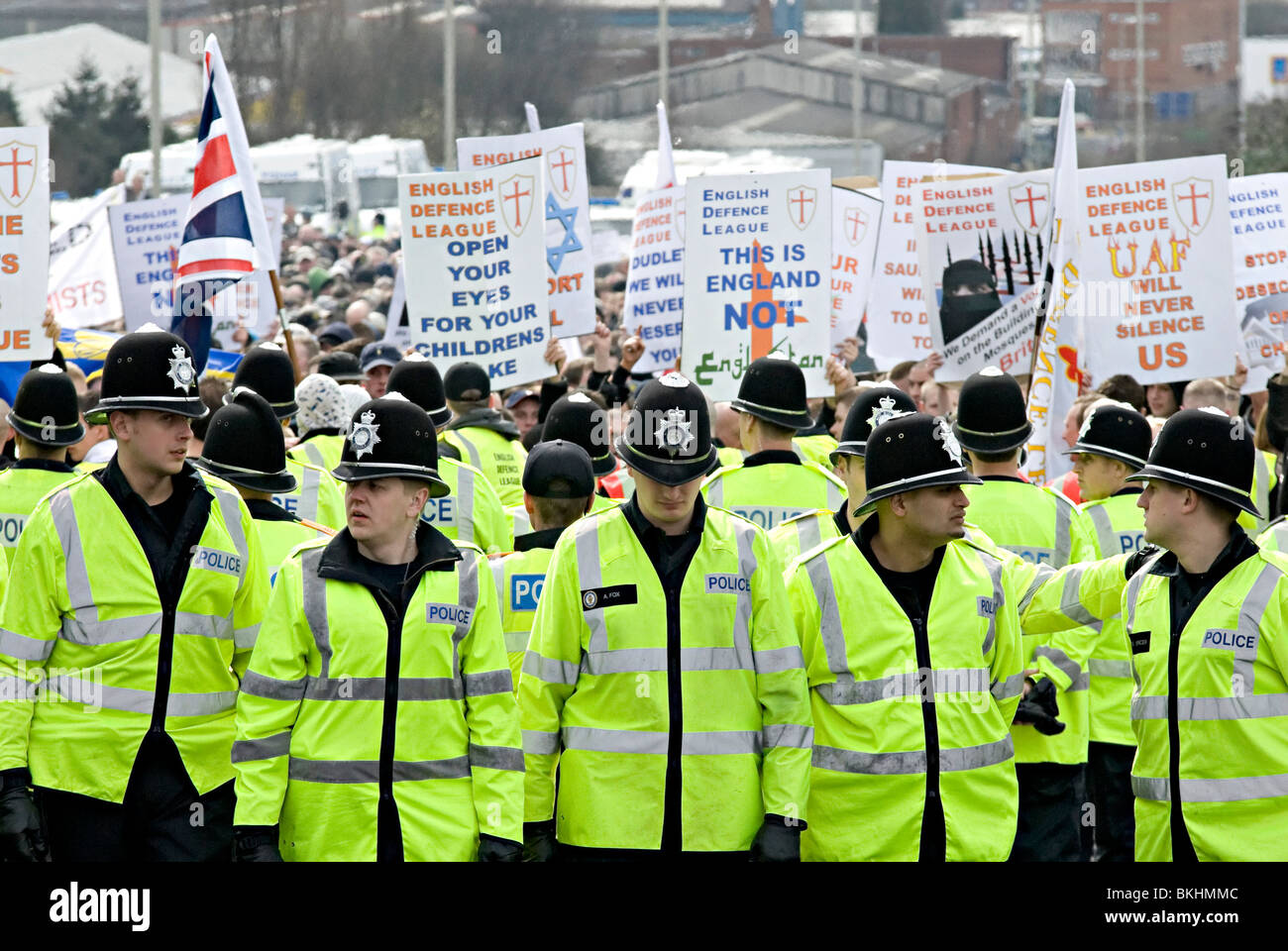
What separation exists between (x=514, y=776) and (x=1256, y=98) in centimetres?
6686

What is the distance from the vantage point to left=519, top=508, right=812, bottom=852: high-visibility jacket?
17.6 feet

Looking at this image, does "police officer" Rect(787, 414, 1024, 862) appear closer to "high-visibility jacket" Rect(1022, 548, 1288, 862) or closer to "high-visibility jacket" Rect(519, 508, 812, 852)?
"high-visibility jacket" Rect(519, 508, 812, 852)

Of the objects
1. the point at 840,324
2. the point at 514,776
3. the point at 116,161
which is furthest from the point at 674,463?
the point at 116,161

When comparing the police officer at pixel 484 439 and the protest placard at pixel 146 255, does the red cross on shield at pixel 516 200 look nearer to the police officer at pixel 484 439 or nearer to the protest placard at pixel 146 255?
the police officer at pixel 484 439

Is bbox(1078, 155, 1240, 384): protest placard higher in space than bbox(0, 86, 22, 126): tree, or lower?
lower

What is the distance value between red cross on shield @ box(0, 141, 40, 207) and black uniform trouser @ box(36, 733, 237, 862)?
5.97m

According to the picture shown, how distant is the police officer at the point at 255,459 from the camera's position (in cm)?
646

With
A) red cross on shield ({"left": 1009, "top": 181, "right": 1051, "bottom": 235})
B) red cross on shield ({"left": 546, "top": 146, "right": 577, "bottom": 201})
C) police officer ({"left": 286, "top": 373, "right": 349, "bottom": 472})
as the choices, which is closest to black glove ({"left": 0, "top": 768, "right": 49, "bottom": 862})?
police officer ({"left": 286, "top": 373, "right": 349, "bottom": 472})

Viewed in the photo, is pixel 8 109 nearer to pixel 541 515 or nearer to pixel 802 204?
pixel 802 204

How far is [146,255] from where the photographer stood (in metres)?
15.2

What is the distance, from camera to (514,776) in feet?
17.0

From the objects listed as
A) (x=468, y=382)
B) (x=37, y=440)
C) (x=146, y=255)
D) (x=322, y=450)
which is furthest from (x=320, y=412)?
(x=146, y=255)
